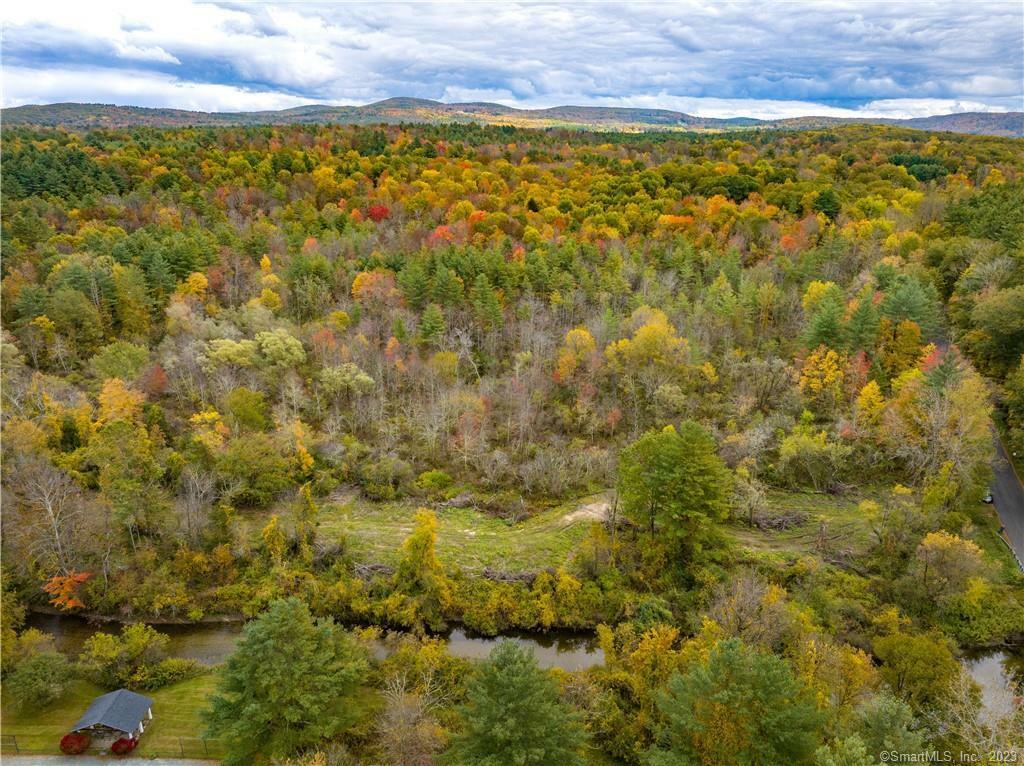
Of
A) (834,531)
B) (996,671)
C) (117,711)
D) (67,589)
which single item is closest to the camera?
(117,711)

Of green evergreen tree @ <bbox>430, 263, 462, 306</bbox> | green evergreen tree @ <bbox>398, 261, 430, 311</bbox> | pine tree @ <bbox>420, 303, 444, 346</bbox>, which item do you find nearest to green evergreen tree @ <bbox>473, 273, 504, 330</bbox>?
green evergreen tree @ <bbox>430, 263, 462, 306</bbox>

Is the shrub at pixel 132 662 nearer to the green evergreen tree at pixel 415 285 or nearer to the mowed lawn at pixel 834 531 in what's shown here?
the mowed lawn at pixel 834 531

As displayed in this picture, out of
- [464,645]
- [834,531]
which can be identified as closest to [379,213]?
[464,645]

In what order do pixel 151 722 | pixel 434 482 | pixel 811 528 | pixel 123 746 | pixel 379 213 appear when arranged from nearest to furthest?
1. pixel 123 746
2. pixel 151 722
3. pixel 811 528
4. pixel 434 482
5. pixel 379 213

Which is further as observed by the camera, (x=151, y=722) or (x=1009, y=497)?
(x=1009, y=497)

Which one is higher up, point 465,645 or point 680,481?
point 680,481

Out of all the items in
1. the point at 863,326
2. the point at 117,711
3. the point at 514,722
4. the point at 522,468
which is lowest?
the point at 117,711

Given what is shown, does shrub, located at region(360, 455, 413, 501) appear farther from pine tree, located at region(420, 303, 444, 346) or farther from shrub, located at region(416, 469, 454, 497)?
pine tree, located at region(420, 303, 444, 346)

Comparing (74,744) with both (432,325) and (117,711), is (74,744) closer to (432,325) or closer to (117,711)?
(117,711)
